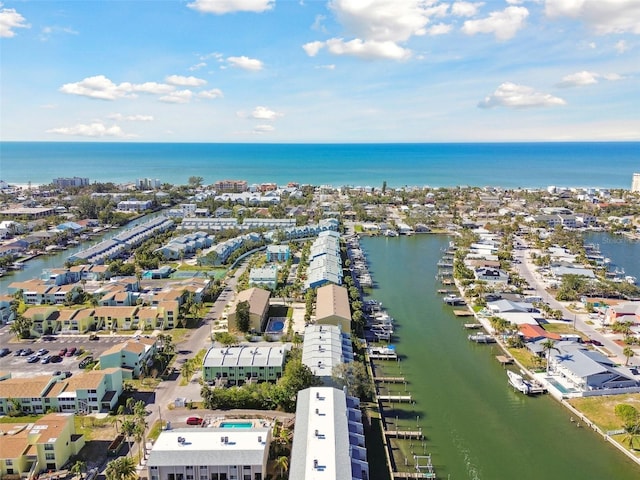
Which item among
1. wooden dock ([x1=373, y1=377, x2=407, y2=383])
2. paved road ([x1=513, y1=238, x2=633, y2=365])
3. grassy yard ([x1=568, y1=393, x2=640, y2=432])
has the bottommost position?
wooden dock ([x1=373, y1=377, x2=407, y2=383])

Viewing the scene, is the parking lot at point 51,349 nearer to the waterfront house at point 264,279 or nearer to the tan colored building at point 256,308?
the tan colored building at point 256,308

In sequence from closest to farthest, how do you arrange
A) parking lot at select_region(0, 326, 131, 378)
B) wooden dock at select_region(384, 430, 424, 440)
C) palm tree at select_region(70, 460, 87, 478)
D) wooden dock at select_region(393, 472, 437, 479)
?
palm tree at select_region(70, 460, 87, 478)
wooden dock at select_region(393, 472, 437, 479)
wooden dock at select_region(384, 430, 424, 440)
parking lot at select_region(0, 326, 131, 378)

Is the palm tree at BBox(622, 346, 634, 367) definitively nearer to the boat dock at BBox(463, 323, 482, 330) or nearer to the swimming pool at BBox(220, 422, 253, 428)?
the boat dock at BBox(463, 323, 482, 330)

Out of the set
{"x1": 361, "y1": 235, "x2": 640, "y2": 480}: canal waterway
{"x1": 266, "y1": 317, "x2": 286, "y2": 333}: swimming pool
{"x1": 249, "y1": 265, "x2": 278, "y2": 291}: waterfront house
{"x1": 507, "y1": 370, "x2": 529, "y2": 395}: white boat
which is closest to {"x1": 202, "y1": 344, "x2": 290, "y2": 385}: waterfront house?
{"x1": 266, "y1": 317, "x2": 286, "y2": 333}: swimming pool

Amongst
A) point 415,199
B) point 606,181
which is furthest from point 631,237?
point 606,181

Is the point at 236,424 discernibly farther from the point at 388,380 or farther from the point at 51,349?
the point at 51,349
